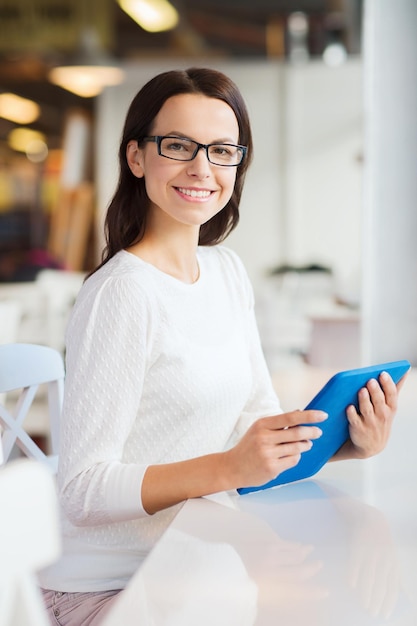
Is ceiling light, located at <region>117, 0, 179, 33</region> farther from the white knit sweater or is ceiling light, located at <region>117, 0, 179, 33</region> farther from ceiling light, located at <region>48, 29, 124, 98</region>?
the white knit sweater

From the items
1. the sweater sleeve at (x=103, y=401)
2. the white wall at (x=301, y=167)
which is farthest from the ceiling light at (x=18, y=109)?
the sweater sleeve at (x=103, y=401)

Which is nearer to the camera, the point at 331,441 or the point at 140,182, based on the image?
the point at 331,441

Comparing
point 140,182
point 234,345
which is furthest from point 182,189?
point 234,345

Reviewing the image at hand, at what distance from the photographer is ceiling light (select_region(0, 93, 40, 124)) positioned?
11414mm

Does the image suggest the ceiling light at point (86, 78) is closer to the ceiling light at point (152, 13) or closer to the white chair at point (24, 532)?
the ceiling light at point (152, 13)

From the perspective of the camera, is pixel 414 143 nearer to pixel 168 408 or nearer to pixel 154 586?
pixel 168 408

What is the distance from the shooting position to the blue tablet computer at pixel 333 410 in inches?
43.9

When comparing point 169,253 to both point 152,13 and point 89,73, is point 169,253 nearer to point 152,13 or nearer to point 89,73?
point 152,13

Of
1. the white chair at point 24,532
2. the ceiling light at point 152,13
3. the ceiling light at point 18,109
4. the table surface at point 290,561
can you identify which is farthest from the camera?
the ceiling light at point 18,109

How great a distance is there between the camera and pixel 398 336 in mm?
2768

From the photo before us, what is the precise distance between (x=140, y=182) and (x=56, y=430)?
0.59 metres

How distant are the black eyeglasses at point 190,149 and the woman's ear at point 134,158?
35 mm

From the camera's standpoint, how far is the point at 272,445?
105 centimetres

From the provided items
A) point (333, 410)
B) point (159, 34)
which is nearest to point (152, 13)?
point (159, 34)
